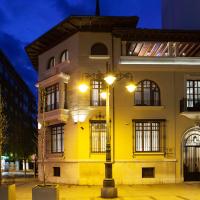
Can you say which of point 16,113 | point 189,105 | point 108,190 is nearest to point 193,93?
point 189,105

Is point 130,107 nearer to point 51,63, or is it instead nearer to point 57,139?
point 57,139

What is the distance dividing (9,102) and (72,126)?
69.6 metres

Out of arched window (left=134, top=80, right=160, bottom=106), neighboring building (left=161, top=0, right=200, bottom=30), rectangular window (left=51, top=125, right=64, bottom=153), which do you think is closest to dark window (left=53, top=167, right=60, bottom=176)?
rectangular window (left=51, top=125, right=64, bottom=153)

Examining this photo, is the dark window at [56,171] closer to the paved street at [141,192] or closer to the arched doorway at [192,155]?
the paved street at [141,192]

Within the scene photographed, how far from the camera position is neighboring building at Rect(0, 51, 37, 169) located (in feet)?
261

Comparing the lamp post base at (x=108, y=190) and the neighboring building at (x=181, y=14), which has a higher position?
the neighboring building at (x=181, y=14)

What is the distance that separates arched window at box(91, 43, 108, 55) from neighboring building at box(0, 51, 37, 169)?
1315 inches

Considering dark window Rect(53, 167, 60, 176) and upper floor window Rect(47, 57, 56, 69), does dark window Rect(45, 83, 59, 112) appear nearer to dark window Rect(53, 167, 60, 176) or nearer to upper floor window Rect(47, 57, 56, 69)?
upper floor window Rect(47, 57, 56, 69)

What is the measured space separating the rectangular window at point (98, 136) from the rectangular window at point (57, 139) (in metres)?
2.79

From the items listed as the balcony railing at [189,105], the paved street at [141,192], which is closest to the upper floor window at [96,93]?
the balcony railing at [189,105]

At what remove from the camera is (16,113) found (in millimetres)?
110812

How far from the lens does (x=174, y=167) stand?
1374 inches

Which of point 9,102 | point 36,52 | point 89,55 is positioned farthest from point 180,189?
point 9,102

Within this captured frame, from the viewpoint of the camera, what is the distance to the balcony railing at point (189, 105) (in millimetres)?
35000
